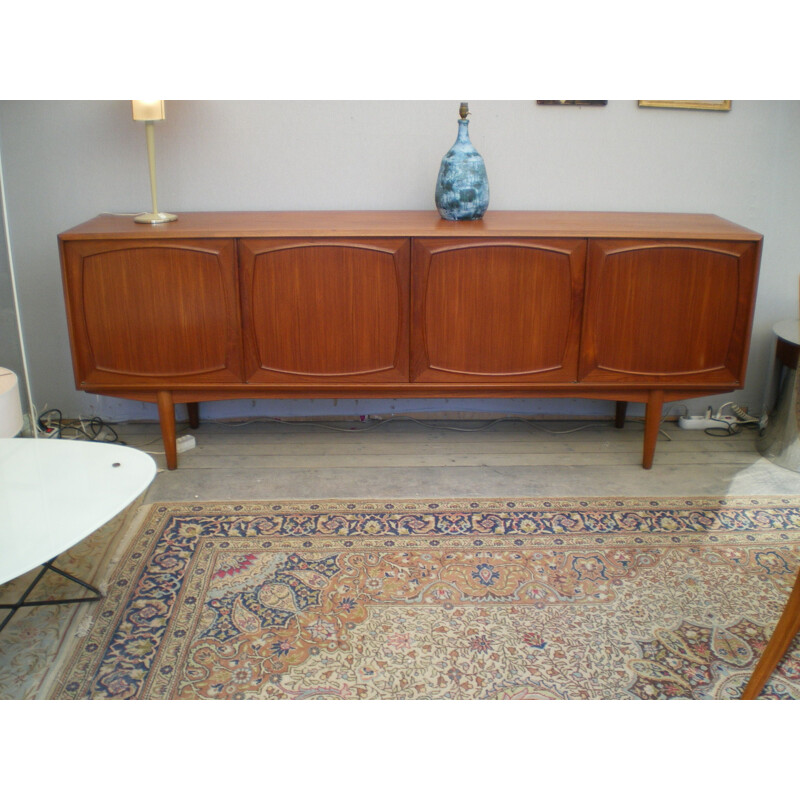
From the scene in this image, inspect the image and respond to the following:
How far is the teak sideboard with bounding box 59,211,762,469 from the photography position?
2.44 meters

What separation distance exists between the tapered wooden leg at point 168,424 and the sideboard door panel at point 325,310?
0.29 m

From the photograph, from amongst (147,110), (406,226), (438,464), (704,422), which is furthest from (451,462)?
(147,110)

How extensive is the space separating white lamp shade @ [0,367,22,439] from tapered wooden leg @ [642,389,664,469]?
202 centimetres

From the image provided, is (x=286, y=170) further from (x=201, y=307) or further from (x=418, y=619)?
(x=418, y=619)

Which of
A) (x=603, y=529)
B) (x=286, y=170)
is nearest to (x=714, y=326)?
(x=603, y=529)

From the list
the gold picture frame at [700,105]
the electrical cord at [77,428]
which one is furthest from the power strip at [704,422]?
the electrical cord at [77,428]

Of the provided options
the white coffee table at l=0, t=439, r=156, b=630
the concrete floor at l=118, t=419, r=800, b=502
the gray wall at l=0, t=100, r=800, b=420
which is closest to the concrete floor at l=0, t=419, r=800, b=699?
the concrete floor at l=118, t=419, r=800, b=502

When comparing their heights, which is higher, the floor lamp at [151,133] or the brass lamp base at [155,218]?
the floor lamp at [151,133]

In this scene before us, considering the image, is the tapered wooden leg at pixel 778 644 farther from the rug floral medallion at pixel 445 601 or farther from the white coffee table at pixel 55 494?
the white coffee table at pixel 55 494

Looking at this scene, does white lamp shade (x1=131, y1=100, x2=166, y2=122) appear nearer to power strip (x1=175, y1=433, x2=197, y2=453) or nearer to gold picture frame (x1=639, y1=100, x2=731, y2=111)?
power strip (x1=175, y1=433, x2=197, y2=453)

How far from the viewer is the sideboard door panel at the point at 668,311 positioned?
97.0 inches

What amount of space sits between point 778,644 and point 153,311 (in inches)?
77.9

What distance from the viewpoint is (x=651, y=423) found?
8.67 ft

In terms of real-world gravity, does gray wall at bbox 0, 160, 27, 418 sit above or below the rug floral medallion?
above
